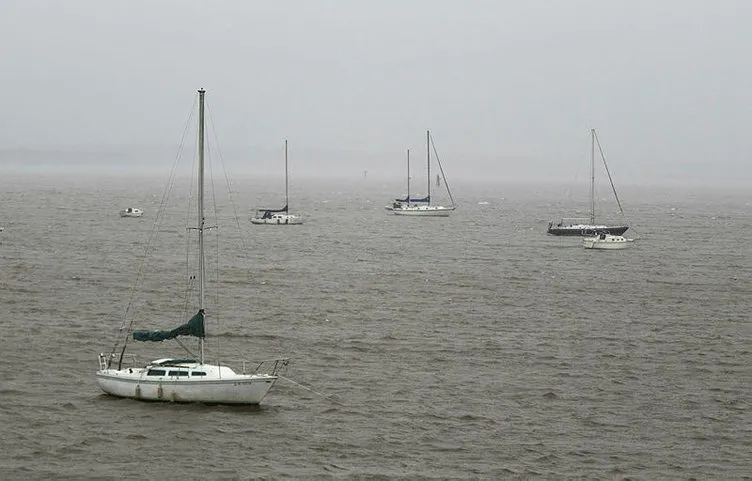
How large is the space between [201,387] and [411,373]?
12.1 m

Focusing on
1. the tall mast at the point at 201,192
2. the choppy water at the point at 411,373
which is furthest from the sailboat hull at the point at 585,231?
the tall mast at the point at 201,192

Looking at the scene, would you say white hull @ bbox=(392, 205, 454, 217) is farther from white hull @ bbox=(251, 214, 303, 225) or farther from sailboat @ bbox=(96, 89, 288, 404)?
sailboat @ bbox=(96, 89, 288, 404)

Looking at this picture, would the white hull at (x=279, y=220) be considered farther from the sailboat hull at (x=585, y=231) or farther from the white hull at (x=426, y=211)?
the sailboat hull at (x=585, y=231)

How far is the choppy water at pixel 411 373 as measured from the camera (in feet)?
132

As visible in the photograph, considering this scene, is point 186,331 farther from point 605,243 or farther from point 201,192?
point 605,243

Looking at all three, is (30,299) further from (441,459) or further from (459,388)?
(441,459)

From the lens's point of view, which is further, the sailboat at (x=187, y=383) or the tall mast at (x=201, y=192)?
the tall mast at (x=201, y=192)

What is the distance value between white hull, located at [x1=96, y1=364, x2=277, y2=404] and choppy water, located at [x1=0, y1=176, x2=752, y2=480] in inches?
18.4

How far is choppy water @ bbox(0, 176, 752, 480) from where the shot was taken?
40.4 m

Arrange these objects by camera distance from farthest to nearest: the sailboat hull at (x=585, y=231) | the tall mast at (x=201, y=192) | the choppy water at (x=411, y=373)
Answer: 1. the sailboat hull at (x=585, y=231)
2. the tall mast at (x=201, y=192)
3. the choppy water at (x=411, y=373)

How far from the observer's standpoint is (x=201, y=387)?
4484cm

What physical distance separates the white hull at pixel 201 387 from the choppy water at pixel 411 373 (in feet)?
1.53

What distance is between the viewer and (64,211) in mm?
182375

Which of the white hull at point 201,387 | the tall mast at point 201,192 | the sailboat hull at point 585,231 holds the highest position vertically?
the tall mast at point 201,192
